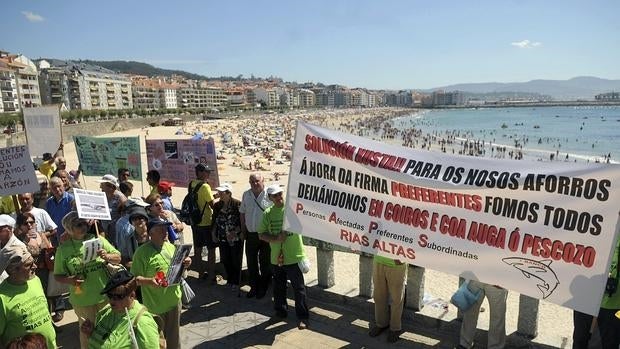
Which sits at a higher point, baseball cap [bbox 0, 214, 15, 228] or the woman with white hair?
baseball cap [bbox 0, 214, 15, 228]

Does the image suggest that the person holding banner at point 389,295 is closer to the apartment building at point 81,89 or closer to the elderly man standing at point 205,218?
the elderly man standing at point 205,218

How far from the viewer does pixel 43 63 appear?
133625 mm

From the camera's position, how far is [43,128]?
12.1 meters

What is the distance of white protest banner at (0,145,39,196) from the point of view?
6645 mm

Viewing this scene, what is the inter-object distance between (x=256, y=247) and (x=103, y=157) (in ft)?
18.9

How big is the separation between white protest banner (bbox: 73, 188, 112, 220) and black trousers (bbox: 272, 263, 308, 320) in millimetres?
2219

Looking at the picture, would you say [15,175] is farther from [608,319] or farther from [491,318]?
[608,319]

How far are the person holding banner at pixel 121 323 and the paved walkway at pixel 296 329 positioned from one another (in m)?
2.51

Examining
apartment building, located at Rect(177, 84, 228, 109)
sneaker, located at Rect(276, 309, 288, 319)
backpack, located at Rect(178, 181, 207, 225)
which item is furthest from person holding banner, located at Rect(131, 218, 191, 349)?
apartment building, located at Rect(177, 84, 228, 109)

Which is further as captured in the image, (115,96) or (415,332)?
(115,96)

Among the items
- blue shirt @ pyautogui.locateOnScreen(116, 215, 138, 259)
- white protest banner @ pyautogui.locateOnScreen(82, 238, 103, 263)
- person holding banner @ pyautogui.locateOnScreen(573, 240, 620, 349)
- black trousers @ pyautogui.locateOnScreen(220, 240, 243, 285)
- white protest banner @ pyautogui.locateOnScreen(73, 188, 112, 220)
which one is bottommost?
black trousers @ pyautogui.locateOnScreen(220, 240, 243, 285)

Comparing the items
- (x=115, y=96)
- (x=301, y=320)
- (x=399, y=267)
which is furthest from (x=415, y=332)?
(x=115, y=96)

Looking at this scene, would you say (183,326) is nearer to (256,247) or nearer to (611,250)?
(256,247)

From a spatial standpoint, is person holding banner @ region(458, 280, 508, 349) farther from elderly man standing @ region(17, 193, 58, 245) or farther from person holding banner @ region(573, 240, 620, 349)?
elderly man standing @ region(17, 193, 58, 245)
